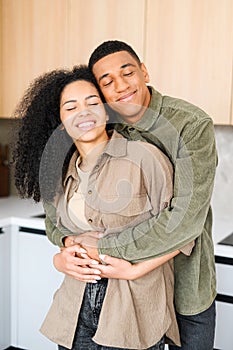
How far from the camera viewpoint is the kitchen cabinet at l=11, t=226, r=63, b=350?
81.5 inches

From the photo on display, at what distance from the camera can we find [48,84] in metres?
1.06

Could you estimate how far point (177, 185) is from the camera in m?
0.96

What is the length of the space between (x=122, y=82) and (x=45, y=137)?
0.22 metres

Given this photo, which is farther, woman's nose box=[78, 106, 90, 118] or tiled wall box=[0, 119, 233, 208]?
tiled wall box=[0, 119, 233, 208]

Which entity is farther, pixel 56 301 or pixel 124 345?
pixel 56 301

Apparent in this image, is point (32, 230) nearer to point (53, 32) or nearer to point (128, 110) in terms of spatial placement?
point (53, 32)

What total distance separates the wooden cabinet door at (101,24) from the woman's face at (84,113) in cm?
107

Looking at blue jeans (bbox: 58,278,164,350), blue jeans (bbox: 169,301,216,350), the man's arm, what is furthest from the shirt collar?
blue jeans (bbox: 169,301,216,350)

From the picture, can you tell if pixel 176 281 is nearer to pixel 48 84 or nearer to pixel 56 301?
pixel 56 301

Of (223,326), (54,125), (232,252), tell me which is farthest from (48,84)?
(223,326)

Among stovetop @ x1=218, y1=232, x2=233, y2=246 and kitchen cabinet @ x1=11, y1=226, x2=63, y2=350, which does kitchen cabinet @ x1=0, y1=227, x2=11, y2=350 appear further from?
stovetop @ x1=218, y1=232, x2=233, y2=246

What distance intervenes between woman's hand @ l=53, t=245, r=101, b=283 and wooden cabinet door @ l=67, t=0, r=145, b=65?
3.86ft

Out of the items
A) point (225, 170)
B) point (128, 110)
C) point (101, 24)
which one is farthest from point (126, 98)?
point (225, 170)

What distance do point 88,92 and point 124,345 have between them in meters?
0.51
